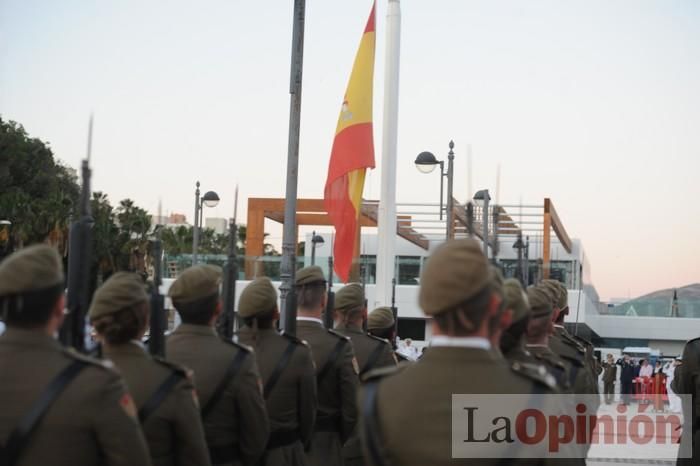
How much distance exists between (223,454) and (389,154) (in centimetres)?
1656

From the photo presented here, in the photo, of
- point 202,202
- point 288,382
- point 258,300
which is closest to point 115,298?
point 258,300

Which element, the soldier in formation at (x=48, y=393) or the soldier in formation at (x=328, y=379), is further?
the soldier in formation at (x=328, y=379)

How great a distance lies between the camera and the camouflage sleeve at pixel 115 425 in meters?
3.51

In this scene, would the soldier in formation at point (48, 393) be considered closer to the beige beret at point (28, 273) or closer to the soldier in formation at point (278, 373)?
the beige beret at point (28, 273)

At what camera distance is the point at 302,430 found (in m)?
6.05

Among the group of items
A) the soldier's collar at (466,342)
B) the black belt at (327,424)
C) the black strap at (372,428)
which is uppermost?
the soldier's collar at (466,342)

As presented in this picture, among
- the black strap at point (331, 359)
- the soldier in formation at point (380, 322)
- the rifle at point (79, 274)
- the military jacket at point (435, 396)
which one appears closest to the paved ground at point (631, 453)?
the soldier in formation at point (380, 322)

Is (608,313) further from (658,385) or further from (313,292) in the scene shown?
(313,292)

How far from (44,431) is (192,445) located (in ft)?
2.97

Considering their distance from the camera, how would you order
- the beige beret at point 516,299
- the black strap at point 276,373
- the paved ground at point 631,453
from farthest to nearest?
the paved ground at point 631,453, the black strap at point 276,373, the beige beret at point 516,299

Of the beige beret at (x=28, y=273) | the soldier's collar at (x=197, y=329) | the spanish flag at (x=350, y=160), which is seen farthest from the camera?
the spanish flag at (x=350, y=160)

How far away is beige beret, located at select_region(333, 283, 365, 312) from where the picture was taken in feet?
24.5

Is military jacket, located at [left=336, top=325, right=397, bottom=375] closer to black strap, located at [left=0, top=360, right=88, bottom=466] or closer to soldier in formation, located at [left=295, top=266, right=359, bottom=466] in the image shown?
soldier in formation, located at [left=295, top=266, right=359, bottom=466]

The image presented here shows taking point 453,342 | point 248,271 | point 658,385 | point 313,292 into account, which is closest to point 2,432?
point 453,342
